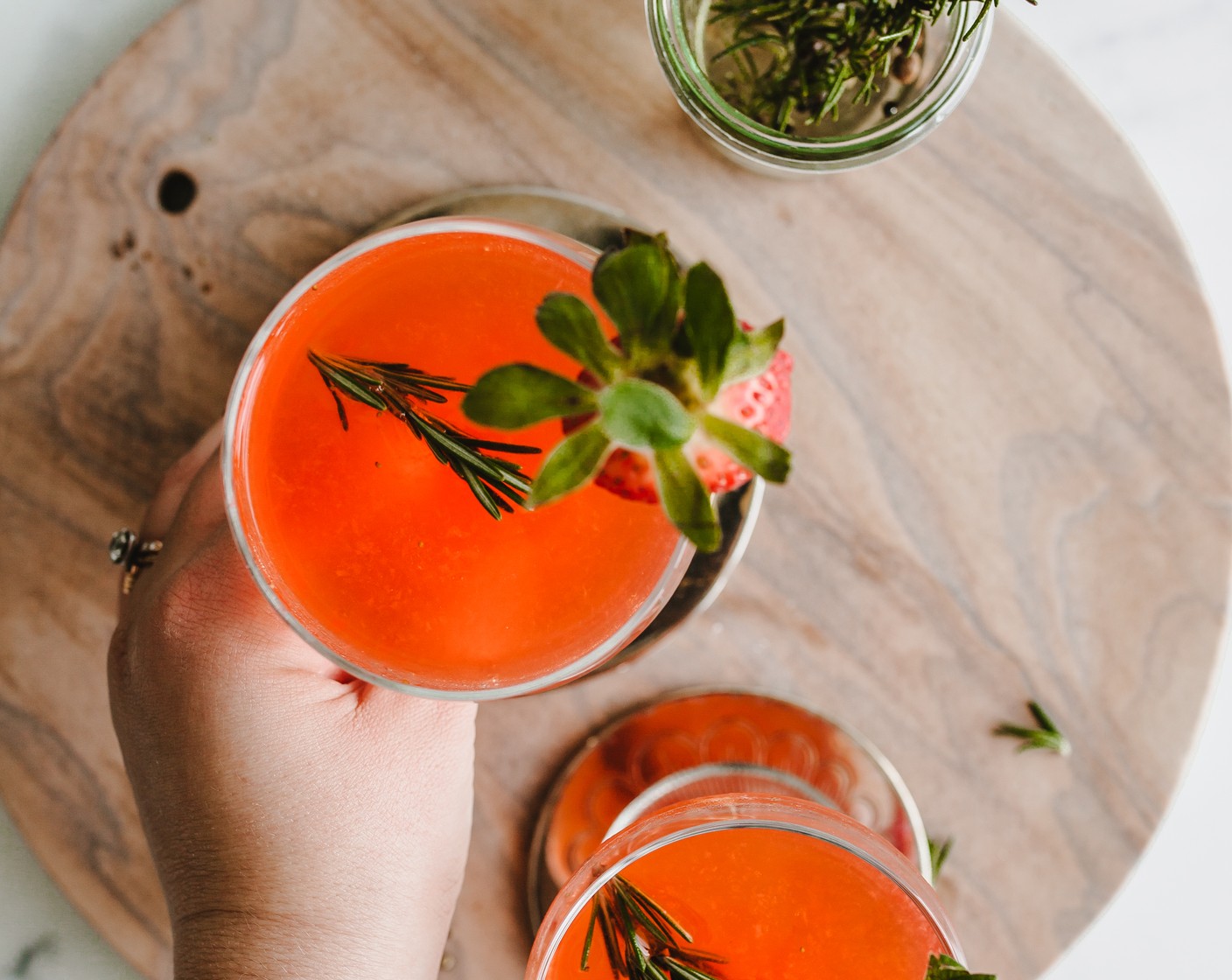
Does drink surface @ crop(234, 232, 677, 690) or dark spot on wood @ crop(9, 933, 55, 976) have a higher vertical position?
drink surface @ crop(234, 232, 677, 690)

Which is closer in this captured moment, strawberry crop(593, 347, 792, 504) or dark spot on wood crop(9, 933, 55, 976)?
strawberry crop(593, 347, 792, 504)

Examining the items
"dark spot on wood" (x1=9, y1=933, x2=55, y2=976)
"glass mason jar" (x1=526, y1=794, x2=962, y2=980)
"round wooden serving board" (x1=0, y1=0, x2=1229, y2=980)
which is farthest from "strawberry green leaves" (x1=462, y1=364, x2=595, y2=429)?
"dark spot on wood" (x1=9, y1=933, x2=55, y2=976)

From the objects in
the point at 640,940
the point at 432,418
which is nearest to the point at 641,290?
the point at 432,418

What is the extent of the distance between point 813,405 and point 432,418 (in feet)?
1.34

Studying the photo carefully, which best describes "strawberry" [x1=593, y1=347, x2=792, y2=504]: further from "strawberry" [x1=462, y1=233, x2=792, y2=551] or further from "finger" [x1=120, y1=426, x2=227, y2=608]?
"finger" [x1=120, y1=426, x2=227, y2=608]

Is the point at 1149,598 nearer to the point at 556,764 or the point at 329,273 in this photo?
the point at 556,764

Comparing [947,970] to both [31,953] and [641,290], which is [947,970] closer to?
[641,290]

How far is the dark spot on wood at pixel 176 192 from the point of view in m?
0.89

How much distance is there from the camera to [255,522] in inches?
26.4

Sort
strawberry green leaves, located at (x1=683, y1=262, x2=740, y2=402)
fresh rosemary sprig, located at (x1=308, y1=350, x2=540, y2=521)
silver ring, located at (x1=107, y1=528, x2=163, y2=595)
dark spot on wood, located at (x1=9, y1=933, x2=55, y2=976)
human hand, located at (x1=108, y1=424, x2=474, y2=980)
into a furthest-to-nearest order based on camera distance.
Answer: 1. dark spot on wood, located at (x1=9, y1=933, x2=55, y2=976)
2. silver ring, located at (x1=107, y1=528, x2=163, y2=595)
3. human hand, located at (x1=108, y1=424, x2=474, y2=980)
4. fresh rosemary sprig, located at (x1=308, y1=350, x2=540, y2=521)
5. strawberry green leaves, located at (x1=683, y1=262, x2=740, y2=402)

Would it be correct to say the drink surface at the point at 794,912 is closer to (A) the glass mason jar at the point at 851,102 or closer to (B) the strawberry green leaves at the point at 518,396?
(B) the strawberry green leaves at the point at 518,396

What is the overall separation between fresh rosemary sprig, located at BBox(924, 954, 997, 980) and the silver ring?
663 mm

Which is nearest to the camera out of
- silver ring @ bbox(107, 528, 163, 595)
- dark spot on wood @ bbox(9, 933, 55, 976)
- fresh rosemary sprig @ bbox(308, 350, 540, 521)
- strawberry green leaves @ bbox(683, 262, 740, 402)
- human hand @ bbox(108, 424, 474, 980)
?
strawberry green leaves @ bbox(683, 262, 740, 402)

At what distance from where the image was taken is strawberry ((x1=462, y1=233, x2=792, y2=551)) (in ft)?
1.59
